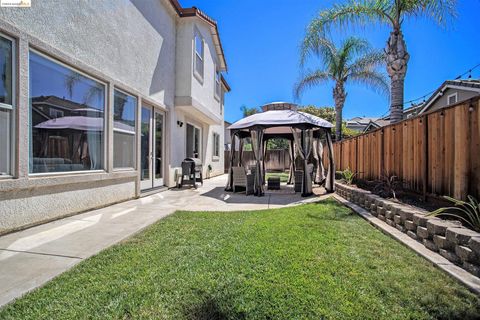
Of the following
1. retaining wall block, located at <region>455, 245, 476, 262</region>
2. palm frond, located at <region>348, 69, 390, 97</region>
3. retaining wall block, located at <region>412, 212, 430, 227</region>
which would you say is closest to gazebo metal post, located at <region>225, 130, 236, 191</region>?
retaining wall block, located at <region>412, 212, 430, 227</region>

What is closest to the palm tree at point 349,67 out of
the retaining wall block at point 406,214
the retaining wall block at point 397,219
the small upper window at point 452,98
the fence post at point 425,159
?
the small upper window at point 452,98

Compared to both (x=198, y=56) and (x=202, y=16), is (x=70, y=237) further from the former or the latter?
(x=202, y=16)

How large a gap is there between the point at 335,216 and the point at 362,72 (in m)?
11.8

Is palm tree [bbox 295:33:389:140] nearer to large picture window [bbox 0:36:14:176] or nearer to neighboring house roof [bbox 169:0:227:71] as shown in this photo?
neighboring house roof [bbox 169:0:227:71]

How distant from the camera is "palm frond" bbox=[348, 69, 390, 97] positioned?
580 inches

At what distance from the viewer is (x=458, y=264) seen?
10.5ft

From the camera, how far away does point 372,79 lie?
48.8 ft

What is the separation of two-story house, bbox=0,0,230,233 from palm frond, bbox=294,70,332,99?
25.3 ft

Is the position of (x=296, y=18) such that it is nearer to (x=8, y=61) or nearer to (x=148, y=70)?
(x=148, y=70)

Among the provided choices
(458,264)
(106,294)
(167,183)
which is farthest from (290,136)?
(106,294)

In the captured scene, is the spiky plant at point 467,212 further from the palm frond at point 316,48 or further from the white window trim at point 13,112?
the palm frond at point 316,48

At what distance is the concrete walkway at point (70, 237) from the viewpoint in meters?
3.00

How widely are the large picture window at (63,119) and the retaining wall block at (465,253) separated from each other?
677 cm

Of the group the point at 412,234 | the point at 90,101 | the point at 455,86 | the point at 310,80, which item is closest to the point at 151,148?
the point at 90,101
